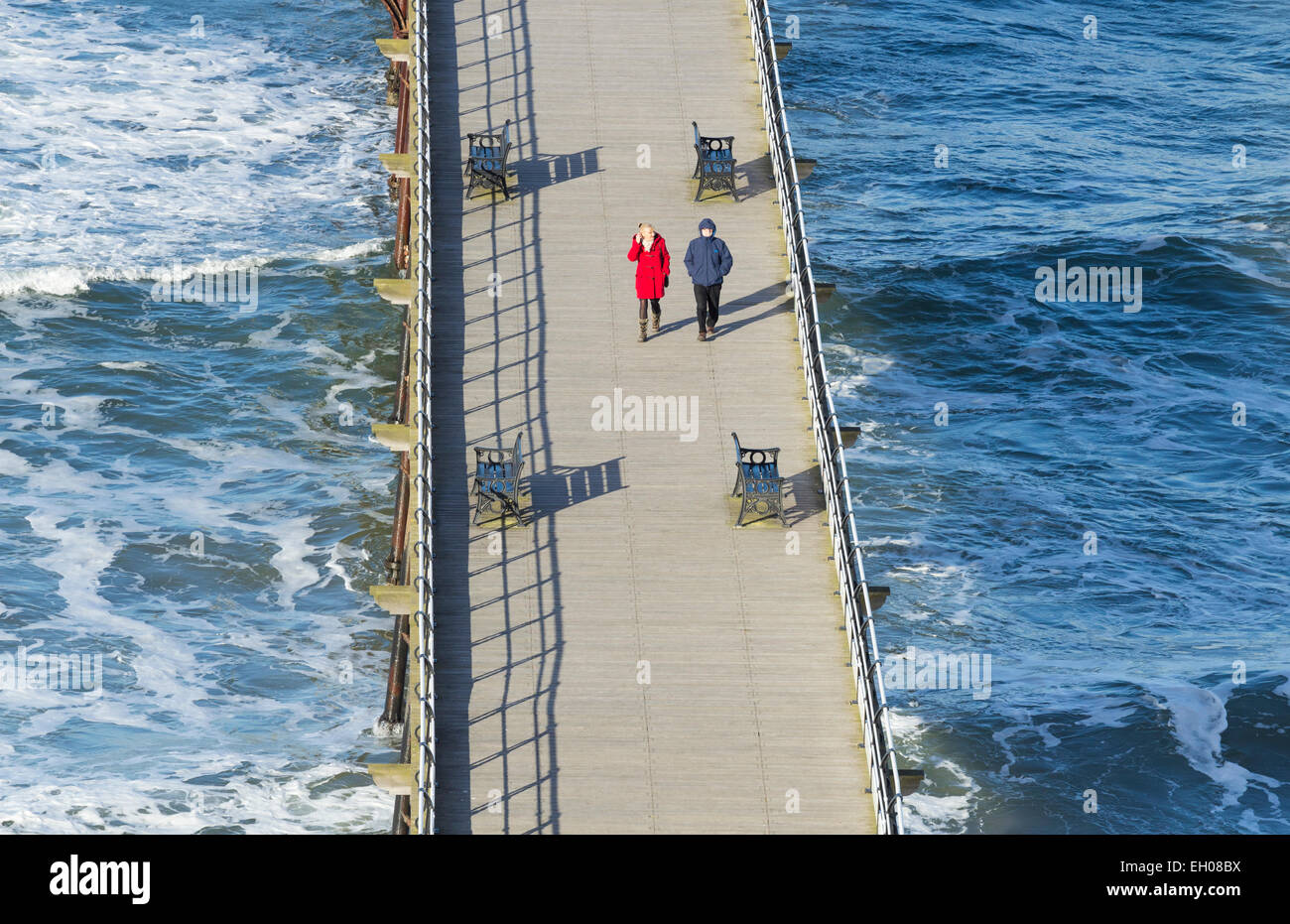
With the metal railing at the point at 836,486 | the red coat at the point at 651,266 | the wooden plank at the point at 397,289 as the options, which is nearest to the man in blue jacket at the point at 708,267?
the red coat at the point at 651,266

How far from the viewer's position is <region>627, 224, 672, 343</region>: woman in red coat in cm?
2245

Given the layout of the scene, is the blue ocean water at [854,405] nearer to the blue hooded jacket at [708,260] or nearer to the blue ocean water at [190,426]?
the blue ocean water at [190,426]

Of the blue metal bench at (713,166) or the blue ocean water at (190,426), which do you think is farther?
the blue metal bench at (713,166)

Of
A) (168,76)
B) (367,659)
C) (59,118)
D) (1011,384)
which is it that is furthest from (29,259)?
(1011,384)

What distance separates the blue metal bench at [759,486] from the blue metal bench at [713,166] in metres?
6.52

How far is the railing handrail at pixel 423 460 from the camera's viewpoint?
682 inches

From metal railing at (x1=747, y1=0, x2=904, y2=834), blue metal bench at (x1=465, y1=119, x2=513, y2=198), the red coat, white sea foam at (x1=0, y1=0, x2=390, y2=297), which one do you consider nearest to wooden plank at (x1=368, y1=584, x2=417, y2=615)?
metal railing at (x1=747, y1=0, x2=904, y2=834)

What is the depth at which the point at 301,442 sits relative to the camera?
32.1 metres

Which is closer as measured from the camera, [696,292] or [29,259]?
[696,292]

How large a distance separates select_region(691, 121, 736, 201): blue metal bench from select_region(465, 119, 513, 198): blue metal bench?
3165 mm

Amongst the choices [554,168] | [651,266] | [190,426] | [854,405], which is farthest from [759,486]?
[190,426]

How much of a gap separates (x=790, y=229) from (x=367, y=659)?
390 inches

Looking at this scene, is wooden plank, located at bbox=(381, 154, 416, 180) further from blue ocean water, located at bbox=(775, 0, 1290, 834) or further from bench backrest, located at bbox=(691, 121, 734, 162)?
blue ocean water, located at bbox=(775, 0, 1290, 834)
